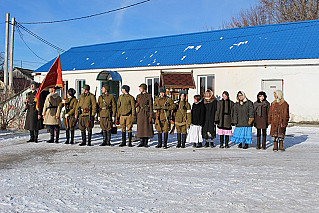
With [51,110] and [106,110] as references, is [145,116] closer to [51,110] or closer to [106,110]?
[106,110]

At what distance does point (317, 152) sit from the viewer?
912 centimetres

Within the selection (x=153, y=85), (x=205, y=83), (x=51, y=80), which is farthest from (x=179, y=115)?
(x=153, y=85)

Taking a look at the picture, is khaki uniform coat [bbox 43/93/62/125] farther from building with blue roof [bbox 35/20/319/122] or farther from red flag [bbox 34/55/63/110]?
building with blue roof [bbox 35/20/319/122]

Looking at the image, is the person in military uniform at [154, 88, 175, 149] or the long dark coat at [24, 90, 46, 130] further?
the long dark coat at [24, 90, 46, 130]

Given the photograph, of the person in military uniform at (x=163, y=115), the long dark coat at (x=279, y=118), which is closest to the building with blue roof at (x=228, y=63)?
the long dark coat at (x=279, y=118)

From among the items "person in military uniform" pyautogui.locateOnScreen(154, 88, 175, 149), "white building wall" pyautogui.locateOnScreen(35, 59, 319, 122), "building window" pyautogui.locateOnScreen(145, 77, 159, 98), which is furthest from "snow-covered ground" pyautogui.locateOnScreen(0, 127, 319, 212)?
"building window" pyautogui.locateOnScreen(145, 77, 159, 98)

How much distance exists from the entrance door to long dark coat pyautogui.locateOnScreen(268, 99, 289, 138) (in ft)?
27.4

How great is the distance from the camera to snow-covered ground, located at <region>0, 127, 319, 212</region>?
467 cm

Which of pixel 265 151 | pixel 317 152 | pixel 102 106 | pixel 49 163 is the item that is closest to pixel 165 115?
pixel 102 106

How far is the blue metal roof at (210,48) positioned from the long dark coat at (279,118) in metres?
8.37

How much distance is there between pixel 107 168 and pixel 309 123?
12.6m

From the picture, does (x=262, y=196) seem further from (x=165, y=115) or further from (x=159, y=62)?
(x=159, y=62)

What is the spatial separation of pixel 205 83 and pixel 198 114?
9.47 metres

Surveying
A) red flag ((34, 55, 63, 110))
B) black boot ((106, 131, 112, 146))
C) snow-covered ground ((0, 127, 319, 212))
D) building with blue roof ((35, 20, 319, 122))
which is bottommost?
snow-covered ground ((0, 127, 319, 212))
